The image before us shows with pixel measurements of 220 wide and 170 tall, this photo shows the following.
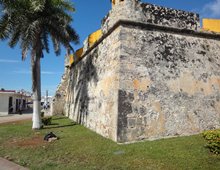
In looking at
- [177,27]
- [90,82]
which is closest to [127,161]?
[177,27]

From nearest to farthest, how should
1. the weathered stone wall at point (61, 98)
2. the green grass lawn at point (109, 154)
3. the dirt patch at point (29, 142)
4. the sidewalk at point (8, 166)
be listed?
the green grass lawn at point (109, 154)
the sidewalk at point (8, 166)
the dirt patch at point (29, 142)
the weathered stone wall at point (61, 98)

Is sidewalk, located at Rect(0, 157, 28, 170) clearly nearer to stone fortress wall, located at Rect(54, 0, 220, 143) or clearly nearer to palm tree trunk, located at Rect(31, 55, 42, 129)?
stone fortress wall, located at Rect(54, 0, 220, 143)

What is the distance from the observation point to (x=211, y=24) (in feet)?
37.1

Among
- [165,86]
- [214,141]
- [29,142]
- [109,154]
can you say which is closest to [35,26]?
[29,142]

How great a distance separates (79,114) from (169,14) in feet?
26.4

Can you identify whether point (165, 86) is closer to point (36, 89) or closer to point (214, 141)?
point (214, 141)

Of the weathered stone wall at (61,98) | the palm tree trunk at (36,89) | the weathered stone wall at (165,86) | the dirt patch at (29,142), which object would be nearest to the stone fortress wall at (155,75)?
the weathered stone wall at (165,86)

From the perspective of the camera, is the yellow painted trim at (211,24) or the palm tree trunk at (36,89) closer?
the yellow painted trim at (211,24)

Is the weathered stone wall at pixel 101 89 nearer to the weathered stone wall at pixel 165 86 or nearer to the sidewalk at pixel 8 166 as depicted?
the weathered stone wall at pixel 165 86

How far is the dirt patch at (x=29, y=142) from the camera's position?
9.17 m

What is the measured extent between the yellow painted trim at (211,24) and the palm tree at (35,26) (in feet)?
23.3

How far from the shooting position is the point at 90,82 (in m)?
13.1

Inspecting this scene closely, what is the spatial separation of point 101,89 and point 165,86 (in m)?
2.94

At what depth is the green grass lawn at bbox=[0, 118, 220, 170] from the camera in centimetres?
608
